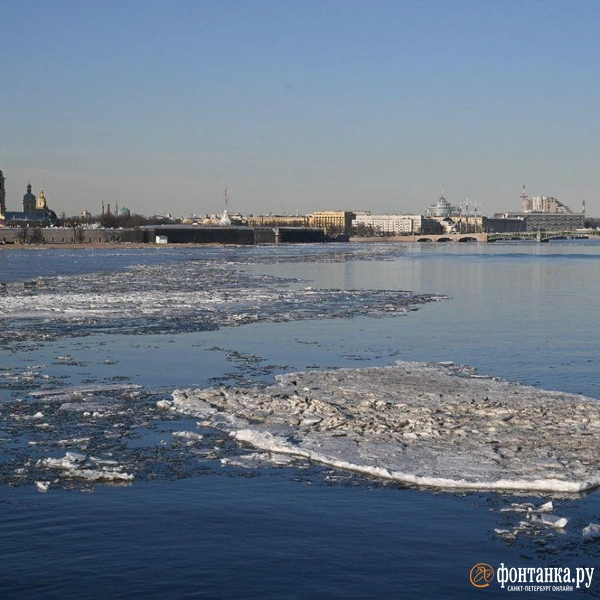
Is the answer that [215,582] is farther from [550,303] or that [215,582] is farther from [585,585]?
[550,303]

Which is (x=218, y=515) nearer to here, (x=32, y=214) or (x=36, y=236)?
(x=36, y=236)

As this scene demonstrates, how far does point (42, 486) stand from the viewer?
26.4 ft

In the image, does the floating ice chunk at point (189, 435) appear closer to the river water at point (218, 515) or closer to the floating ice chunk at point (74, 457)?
the river water at point (218, 515)

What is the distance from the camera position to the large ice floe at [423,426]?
8.44 metres

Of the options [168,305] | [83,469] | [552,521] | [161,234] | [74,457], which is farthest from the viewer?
[161,234]

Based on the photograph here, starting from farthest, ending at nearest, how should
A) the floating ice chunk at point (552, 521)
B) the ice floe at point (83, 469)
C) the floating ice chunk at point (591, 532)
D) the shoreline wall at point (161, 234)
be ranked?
the shoreline wall at point (161, 234) < the ice floe at point (83, 469) < the floating ice chunk at point (552, 521) < the floating ice chunk at point (591, 532)

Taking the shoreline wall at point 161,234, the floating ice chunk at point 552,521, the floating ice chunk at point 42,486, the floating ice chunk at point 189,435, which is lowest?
the floating ice chunk at point 552,521

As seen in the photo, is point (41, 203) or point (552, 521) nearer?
point (552, 521)

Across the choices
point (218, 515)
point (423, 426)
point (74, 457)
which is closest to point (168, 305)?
point (423, 426)

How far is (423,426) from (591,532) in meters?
3.15

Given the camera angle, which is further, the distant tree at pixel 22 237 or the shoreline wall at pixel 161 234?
the shoreline wall at pixel 161 234

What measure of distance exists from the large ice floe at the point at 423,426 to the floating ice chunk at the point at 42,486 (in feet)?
7.03

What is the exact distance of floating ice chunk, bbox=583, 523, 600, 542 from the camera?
6.93m

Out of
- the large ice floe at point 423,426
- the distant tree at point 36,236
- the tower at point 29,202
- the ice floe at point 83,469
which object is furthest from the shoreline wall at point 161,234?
the ice floe at point 83,469
